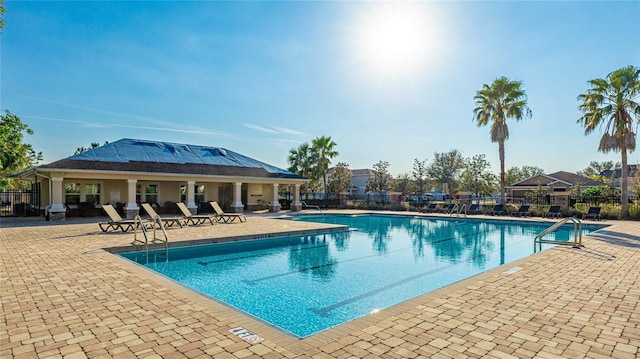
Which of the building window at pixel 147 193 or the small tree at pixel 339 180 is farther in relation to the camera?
the small tree at pixel 339 180

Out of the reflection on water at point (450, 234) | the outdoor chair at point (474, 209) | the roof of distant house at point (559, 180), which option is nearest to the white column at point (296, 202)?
the reflection on water at point (450, 234)

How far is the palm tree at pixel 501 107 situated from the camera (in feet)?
79.0

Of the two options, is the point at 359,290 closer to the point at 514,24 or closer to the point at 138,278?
the point at 138,278

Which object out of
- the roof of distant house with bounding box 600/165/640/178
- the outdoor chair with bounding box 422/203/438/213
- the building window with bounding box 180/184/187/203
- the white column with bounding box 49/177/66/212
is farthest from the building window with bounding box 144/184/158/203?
the roof of distant house with bounding box 600/165/640/178

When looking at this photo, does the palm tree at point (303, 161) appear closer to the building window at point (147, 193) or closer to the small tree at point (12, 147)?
the building window at point (147, 193)

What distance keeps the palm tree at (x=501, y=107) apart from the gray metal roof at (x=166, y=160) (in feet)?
45.9

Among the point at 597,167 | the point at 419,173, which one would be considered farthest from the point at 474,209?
the point at 597,167

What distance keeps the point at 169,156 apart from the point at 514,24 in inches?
800

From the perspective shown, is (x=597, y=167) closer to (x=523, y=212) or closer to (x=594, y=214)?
(x=523, y=212)

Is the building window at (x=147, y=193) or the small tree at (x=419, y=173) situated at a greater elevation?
the small tree at (x=419, y=173)

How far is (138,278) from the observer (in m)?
6.46

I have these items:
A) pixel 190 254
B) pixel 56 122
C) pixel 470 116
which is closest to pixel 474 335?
pixel 190 254

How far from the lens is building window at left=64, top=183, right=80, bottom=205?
20438 mm

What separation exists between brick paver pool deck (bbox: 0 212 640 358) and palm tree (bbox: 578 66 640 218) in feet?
54.3
